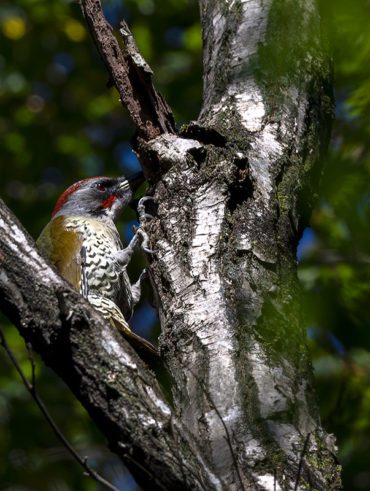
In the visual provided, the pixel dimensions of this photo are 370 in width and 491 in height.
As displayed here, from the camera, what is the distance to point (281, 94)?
10.4 feet

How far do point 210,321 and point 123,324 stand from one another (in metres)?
1.79

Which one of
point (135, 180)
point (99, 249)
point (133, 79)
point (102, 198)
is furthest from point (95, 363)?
point (102, 198)

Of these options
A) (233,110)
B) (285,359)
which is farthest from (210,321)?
(233,110)

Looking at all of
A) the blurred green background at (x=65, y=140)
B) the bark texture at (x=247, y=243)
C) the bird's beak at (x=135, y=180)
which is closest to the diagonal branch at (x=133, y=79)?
the bark texture at (x=247, y=243)

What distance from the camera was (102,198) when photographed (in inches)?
209

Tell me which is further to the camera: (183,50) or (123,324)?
(183,50)

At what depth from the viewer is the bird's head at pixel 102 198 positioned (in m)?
5.23

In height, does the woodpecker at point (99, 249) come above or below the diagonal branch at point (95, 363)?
above

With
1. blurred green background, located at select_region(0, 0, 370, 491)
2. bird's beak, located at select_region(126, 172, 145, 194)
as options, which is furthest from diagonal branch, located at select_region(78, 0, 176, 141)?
bird's beak, located at select_region(126, 172, 145, 194)

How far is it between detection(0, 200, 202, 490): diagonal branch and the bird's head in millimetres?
3092

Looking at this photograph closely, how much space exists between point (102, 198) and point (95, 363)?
353 cm

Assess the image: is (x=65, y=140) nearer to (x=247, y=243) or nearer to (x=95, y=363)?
(x=247, y=243)

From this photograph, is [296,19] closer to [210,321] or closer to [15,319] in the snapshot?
[210,321]

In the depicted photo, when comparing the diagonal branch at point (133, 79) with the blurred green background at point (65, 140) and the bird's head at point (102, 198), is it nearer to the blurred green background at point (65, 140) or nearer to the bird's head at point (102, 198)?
the blurred green background at point (65, 140)
